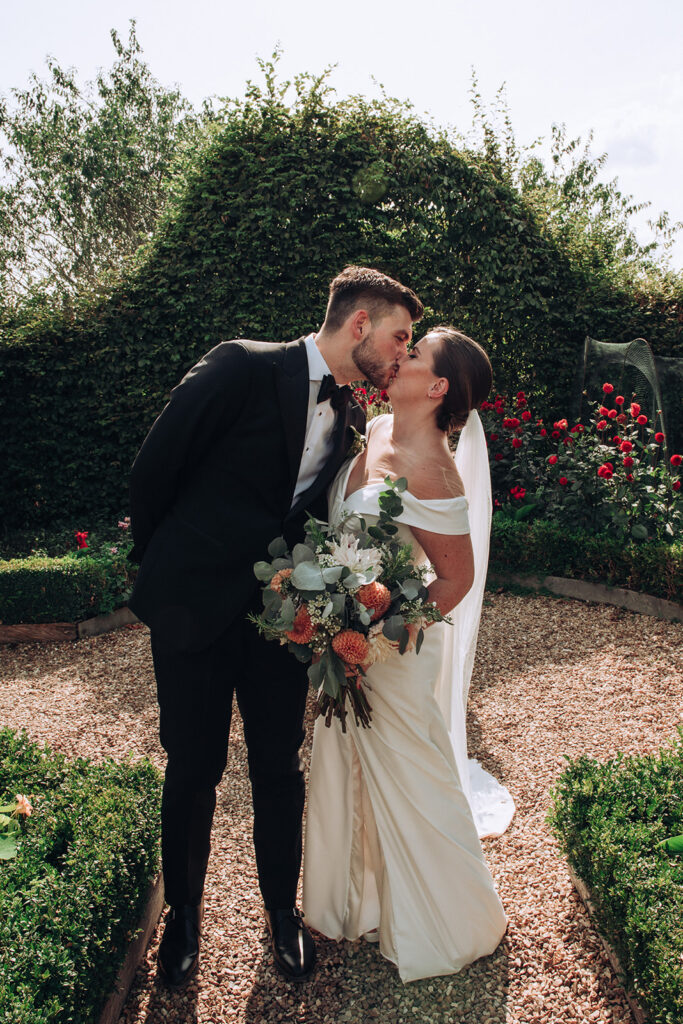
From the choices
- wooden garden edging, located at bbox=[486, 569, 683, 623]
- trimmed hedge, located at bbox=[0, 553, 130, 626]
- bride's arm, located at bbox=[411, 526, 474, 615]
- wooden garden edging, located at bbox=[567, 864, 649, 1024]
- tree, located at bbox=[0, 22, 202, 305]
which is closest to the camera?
wooden garden edging, located at bbox=[567, 864, 649, 1024]

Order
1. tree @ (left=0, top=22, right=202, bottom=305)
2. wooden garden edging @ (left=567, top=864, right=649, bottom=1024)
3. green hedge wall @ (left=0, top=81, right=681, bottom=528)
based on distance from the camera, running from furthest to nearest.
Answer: tree @ (left=0, top=22, right=202, bottom=305) → green hedge wall @ (left=0, top=81, right=681, bottom=528) → wooden garden edging @ (left=567, top=864, right=649, bottom=1024)

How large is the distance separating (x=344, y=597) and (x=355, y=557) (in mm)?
120

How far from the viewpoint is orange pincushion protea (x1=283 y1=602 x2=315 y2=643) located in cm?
183

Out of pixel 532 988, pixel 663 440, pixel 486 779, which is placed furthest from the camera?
Answer: pixel 663 440

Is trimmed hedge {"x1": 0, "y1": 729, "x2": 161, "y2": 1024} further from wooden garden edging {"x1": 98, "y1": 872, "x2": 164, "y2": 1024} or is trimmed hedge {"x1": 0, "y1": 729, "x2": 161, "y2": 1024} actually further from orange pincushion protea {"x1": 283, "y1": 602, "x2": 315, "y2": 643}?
orange pincushion protea {"x1": 283, "y1": 602, "x2": 315, "y2": 643}

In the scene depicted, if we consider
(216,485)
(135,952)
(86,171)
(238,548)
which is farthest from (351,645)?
(86,171)

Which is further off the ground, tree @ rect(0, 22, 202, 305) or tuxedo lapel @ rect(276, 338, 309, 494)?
tree @ rect(0, 22, 202, 305)

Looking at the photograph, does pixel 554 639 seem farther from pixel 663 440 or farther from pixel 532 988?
pixel 532 988

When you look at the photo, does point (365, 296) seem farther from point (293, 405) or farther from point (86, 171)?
point (86, 171)

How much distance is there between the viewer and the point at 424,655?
2.23m

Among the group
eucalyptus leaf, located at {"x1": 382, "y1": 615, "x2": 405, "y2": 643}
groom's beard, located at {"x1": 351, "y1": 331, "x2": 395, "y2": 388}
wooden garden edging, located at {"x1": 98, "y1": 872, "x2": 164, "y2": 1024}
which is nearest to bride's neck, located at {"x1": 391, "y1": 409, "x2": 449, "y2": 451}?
groom's beard, located at {"x1": 351, "y1": 331, "x2": 395, "y2": 388}

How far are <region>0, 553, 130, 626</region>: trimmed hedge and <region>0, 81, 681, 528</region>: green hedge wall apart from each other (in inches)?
109

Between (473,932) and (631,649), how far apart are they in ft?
10.3

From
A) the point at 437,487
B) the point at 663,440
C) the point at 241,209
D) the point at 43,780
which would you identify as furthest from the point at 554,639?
the point at 241,209
